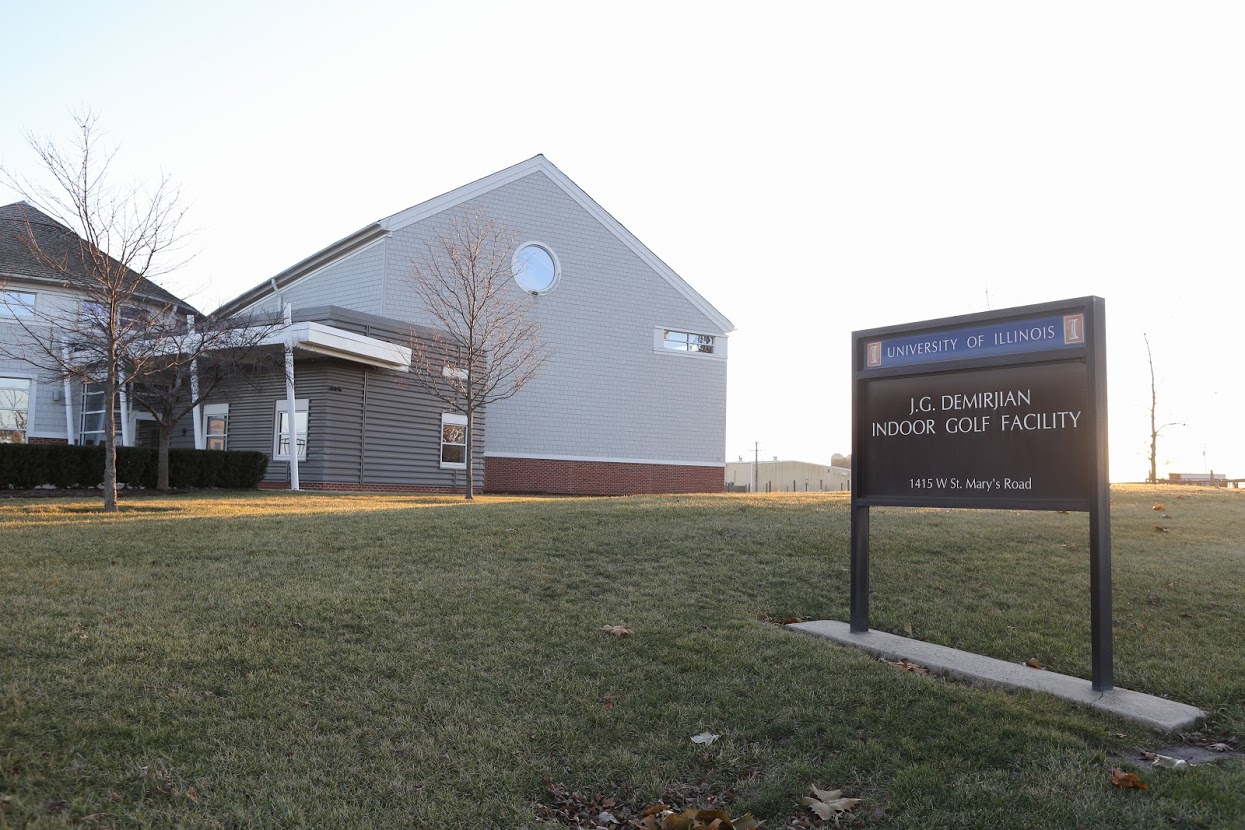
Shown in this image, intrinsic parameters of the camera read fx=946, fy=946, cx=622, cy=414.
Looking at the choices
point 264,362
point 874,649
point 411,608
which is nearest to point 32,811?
point 411,608

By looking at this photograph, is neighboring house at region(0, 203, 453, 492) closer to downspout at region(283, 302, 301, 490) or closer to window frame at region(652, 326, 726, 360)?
downspout at region(283, 302, 301, 490)

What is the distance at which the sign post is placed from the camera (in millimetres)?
5988

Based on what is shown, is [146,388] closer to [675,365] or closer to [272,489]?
[272,489]

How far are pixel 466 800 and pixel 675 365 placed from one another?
1132 inches

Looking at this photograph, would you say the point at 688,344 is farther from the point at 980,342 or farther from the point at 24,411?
the point at 980,342

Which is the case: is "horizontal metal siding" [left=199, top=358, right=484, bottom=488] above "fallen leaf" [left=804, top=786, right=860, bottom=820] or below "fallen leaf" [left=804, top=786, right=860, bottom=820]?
above

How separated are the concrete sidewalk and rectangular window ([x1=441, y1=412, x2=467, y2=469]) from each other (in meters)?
19.8

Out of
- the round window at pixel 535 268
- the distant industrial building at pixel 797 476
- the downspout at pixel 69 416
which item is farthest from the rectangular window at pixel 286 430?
the distant industrial building at pixel 797 476

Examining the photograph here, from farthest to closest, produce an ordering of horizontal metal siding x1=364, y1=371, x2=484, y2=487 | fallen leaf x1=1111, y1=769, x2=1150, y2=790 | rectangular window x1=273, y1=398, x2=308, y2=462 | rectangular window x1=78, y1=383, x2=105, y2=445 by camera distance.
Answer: rectangular window x1=78, y1=383, x2=105, y2=445 → horizontal metal siding x1=364, y1=371, x2=484, y2=487 → rectangular window x1=273, y1=398, x2=308, y2=462 → fallen leaf x1=1111, y1=769, x2=1150, y2=790

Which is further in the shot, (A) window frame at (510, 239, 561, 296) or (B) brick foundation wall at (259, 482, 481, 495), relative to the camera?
(A) window frame at (510, 239, 561, 296)

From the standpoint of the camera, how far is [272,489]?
A: 77.4 feet

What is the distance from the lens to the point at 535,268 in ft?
97.0

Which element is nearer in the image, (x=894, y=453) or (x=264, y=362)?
(x=894, y=453)

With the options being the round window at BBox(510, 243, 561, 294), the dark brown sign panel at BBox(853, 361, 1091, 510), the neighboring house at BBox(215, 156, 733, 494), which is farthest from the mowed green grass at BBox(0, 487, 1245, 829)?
the round window at BBox(510, 243, 561, 294)
